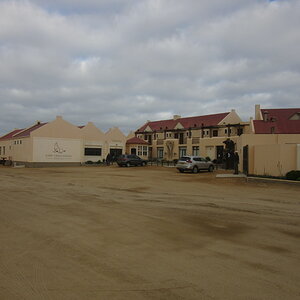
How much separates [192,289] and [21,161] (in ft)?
123

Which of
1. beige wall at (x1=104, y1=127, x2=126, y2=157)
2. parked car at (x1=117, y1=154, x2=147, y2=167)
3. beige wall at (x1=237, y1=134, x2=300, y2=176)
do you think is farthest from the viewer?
beige wall at (x1=104, y1=127, x2=126, y2=157)

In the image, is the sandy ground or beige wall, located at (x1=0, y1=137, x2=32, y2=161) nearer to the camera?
the sandy ground

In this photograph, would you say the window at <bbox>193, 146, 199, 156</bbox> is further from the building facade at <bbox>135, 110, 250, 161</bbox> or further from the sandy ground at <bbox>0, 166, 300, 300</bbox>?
the sandy ground at <bbox>0, 166, 300, 300</bbox>

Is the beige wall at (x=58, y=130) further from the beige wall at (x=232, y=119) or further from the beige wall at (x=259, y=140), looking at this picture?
the beige wall at (x=232, y=119)

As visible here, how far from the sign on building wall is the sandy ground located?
1084 inches

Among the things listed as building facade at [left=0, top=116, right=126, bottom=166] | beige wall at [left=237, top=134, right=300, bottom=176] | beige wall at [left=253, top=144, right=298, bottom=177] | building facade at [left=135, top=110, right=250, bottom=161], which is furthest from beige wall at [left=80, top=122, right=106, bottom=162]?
beige wall at [left=253, top=144, right=298, bottom=177]

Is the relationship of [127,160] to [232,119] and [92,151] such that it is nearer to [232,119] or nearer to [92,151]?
[92,151]

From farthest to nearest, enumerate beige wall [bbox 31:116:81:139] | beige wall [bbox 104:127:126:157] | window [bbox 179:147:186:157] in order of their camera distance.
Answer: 1. window [bbox 179:147:186:157]
2. beige wall [bbox 104:127:126:157]
3. beige wall [bbox 31:116:81:139]

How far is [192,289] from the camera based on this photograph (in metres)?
4.10

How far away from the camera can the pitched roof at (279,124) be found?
30828 millimetres

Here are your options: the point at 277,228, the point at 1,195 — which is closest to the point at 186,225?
the point at 277,228

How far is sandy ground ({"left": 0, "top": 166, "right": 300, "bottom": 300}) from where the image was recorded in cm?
411

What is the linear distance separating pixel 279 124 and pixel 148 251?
29968 millimetres

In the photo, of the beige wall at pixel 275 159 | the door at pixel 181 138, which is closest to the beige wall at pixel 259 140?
the beige wall at pixel 275 159
